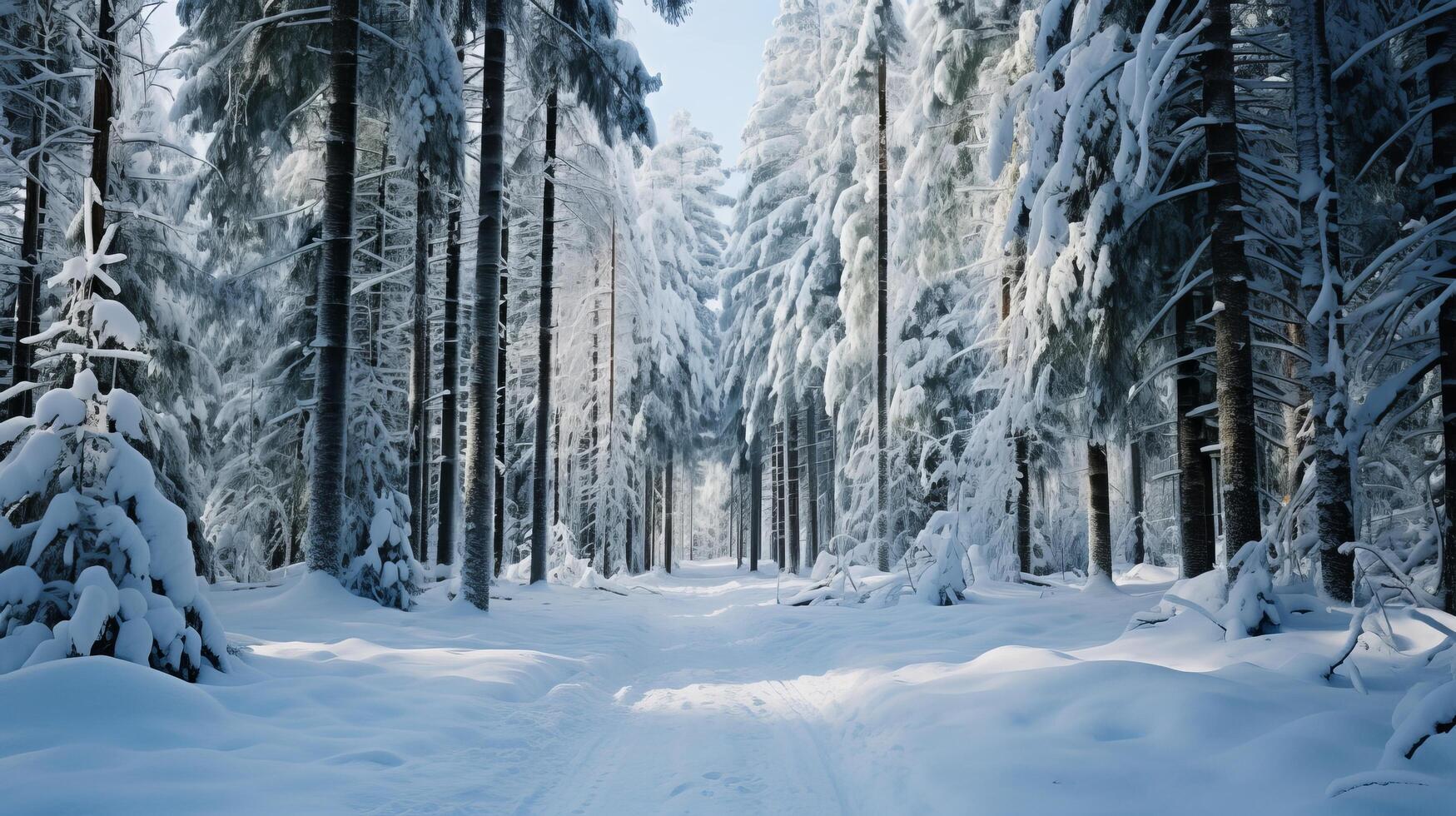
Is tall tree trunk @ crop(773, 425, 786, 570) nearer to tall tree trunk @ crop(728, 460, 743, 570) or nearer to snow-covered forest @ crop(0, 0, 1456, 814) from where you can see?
tall tree trunk @ crop(728, 460, 743, 570)

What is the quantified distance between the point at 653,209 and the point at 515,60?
17.8m

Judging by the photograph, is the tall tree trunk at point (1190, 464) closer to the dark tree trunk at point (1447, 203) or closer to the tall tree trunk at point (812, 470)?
the dark tree trunk at point (1447, 203)

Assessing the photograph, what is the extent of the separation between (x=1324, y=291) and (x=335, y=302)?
10.7m

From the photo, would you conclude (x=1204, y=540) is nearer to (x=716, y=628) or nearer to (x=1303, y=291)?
(x=1303, y=291)

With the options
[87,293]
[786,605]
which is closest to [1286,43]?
[786,605]

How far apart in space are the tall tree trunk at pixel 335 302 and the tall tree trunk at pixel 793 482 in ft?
59.2

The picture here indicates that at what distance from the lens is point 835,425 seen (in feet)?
74.4

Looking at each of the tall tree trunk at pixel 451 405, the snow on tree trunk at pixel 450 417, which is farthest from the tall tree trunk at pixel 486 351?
the snow on tree trunk at pixel 450 417

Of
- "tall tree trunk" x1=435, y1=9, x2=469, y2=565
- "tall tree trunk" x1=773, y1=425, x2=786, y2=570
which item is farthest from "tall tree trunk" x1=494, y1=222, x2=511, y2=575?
"tall tree trunk" x1=773, y1=425, x2=786, y2=570

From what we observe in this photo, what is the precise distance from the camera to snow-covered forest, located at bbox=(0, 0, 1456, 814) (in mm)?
4383

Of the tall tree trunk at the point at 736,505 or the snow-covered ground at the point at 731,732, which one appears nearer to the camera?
the snow-covered ground at the point at 731,732

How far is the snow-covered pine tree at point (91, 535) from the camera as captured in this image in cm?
488

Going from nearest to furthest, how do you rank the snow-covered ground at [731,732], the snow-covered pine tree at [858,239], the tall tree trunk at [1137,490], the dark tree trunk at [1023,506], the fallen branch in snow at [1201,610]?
the snow-covered ground at [731,732] → the fallen branch in snow at [1201,610] → the dark tree trunk at [1023,506] → the snow-covered pine tree at [858,239] → the tall tree trunk at [1137,490]

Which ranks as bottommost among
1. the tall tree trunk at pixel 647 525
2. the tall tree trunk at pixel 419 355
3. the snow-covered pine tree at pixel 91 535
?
the tall tree trunk at pixel 647 525
